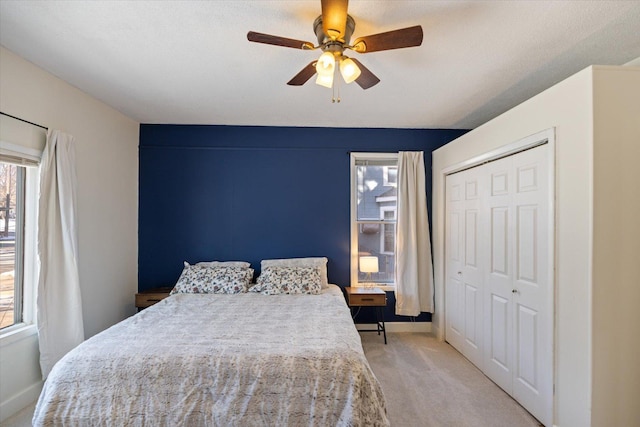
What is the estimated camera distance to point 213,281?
3.38 metres

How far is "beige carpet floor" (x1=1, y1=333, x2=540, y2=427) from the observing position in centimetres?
219

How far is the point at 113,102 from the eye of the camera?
317 cm

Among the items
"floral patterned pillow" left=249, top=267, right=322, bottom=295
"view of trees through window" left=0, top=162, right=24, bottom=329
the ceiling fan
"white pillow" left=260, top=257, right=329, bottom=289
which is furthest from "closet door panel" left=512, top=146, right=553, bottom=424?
"view of trees through window" left=0, top=162, right=24, bottom=329

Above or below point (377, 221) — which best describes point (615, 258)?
below

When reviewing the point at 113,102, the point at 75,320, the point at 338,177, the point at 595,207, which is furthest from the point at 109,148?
the point at 595,207

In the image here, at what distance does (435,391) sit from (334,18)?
279 centimetres

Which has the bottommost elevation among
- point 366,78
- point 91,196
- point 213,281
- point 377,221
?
point 213,281

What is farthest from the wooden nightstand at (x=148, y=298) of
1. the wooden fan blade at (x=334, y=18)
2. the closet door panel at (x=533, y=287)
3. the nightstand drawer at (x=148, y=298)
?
the closet door panel at (x=533, y=287)

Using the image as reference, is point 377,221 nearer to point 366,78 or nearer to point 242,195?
point 242,195

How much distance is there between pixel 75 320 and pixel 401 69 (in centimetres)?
339

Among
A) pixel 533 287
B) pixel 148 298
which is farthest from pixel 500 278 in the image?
pixel 148 298

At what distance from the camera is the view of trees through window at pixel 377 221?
4.02 meters

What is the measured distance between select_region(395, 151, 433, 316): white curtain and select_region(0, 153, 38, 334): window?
11.7 feet

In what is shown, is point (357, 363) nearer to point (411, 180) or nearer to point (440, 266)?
point (440, 266)
